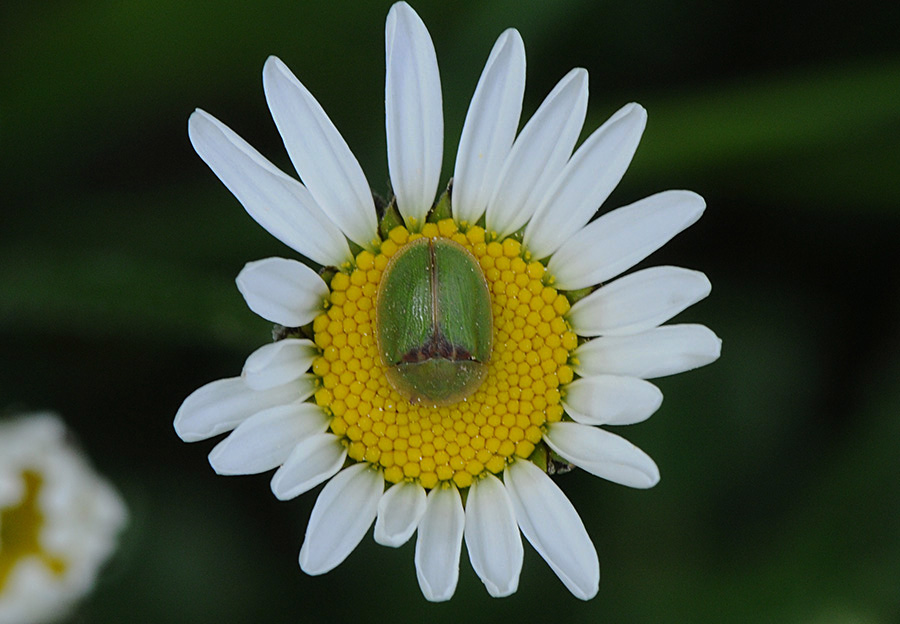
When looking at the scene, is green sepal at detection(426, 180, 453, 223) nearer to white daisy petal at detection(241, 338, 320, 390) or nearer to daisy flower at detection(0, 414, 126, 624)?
white daisy petal at detection(241, 338, 320, 390)

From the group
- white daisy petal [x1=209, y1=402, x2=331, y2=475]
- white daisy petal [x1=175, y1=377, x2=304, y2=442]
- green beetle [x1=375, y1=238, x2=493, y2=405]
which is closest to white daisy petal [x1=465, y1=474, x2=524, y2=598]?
green beetle [x1=375, y1=238, x2=493, y2=405]

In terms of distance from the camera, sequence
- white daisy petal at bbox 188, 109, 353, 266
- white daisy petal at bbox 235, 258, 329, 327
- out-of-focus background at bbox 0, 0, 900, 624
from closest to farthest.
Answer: white daisy petal at bbox 235, 258, 329, 327
white daisy petal at bbox 188, 109, 353, 266
out-of-focus background at bbox 0, 0, 900, 624

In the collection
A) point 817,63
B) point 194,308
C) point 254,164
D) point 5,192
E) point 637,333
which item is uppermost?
point 817,63

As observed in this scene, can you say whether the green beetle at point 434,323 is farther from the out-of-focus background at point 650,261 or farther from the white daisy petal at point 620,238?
the out-of-focus background at point 650,261

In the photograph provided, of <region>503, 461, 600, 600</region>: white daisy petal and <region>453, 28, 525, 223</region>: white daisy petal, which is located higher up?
<region>453, 28, 525, 223</region>: white daisy petal

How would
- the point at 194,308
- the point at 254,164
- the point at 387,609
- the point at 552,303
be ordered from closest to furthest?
the point at 254,164 → the point at 552,303 → the point at 194,308 → the point at 387,609

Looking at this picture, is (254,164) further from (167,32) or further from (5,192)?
(5,192)

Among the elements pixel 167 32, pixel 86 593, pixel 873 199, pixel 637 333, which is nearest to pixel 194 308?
pixel 86 593
